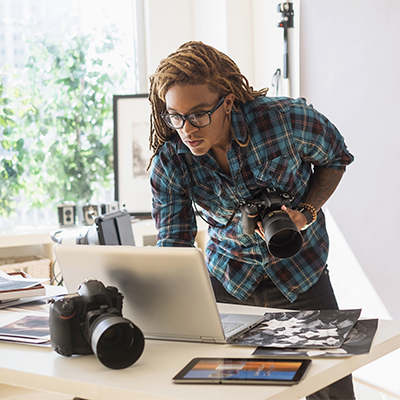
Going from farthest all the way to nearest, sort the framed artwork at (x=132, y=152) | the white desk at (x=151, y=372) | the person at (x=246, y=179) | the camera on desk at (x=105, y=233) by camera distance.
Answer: the framed artwork at (x=132, y=152) < the camera on desk at (x=105, y=233) < the person at (x=246, y=179) < the white desk at (x=151, y=372)

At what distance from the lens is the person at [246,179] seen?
1323 millimetres

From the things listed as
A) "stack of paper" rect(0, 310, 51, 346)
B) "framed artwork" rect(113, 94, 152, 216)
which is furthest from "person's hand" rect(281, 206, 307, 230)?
"framed artwork" rect(113, 94, 152, 216)

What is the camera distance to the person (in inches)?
52.1

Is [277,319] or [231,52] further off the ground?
[231,52]

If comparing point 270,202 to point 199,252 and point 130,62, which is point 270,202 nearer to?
point 199,252

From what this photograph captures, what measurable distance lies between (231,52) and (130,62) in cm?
78

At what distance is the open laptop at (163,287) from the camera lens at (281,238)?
16 cm

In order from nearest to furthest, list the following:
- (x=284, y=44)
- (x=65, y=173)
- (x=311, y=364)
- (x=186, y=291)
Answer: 1. (x=311, y=364)
2. (x=186, y=291)
3. (x=284, y=44)
4. (x=65, y=173)

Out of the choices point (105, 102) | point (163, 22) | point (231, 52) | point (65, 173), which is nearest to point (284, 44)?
point (231, 52)

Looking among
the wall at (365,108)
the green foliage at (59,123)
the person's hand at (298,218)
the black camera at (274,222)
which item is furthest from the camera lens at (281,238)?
the green foliage at (59,123)

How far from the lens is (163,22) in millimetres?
3174

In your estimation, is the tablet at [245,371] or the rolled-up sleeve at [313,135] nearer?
the tablet at [245,371]

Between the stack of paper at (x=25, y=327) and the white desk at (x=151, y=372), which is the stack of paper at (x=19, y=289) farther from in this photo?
the white desk at (x=151, y=372)

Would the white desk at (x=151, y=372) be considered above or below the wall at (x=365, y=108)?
below
